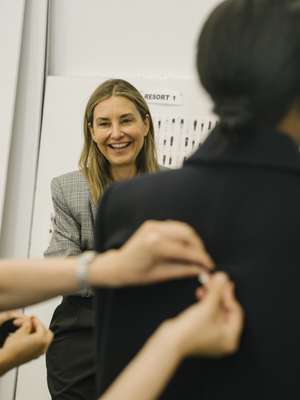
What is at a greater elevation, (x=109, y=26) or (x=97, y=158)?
(x=109, y=26)

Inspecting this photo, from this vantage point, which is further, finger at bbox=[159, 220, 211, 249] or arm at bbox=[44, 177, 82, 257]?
arm at bbox=[44, 177, 82, 257]

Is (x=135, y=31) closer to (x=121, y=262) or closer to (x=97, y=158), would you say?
(x=97, y=158)

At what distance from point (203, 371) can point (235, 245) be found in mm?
179

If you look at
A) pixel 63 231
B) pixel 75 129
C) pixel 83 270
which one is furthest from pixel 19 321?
pixel 75 129

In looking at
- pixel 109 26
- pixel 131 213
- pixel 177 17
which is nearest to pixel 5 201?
pixel 109 26

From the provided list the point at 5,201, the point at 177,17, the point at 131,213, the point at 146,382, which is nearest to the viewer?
the point at 146,382

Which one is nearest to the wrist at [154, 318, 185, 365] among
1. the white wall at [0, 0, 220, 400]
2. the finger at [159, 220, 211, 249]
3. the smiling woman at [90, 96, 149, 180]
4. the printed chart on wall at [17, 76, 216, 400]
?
the finger at [159, 220, 211, 249]

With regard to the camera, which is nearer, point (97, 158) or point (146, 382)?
point (146, 382)

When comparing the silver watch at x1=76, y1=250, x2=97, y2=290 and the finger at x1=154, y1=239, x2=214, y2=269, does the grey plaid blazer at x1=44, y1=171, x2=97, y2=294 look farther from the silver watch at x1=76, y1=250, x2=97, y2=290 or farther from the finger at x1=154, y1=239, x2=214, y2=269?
the finger at x1=154, y1=239, x2=214, y2=269

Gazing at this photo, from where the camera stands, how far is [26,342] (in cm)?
91

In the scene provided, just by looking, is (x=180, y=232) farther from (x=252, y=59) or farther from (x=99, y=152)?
(x=99, y=152)

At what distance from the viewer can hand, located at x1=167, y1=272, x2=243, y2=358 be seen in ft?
1.83

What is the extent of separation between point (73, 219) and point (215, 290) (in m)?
1.31

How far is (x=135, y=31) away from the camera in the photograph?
2260 millimetres
